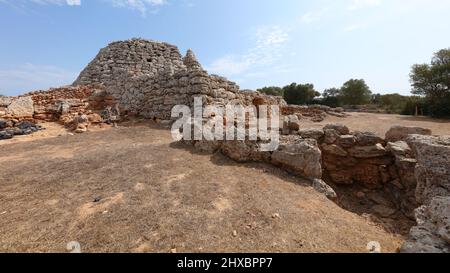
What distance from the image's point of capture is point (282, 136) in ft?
20.9

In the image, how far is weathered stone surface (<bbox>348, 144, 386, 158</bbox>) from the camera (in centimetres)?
691

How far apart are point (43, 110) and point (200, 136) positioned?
8.37m

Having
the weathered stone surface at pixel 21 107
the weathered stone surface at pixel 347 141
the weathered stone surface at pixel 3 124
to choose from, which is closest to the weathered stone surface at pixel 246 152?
the weathered stone surface at pixel 347 141

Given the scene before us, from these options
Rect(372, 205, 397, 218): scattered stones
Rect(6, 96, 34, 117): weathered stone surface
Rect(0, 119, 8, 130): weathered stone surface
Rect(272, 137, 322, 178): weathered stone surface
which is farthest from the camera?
Rect(6, 96, 34, 117): weathered stone surface

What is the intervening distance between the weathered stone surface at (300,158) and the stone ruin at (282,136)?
0.08 ft

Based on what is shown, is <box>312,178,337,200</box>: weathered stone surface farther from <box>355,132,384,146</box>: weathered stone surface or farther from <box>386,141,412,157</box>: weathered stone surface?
<box>386,141,412,157</box>: weathered stone surface

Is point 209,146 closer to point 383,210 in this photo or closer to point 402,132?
point 383,210

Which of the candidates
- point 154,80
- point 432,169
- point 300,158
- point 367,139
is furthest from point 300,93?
point 432,169

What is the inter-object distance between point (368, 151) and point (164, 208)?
22.1 feet

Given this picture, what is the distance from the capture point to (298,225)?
311cm

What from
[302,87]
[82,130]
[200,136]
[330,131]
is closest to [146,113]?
[82,130]

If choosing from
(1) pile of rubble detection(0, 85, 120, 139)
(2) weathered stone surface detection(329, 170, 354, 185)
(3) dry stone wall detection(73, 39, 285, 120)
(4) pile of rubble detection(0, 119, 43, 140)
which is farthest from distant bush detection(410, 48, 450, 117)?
(4) pile of rubble detection(0, 119, 43, 140)

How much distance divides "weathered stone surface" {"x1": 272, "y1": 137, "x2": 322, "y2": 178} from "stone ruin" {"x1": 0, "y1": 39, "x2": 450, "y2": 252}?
0.02 m

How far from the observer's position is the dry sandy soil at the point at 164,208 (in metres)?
2.61
